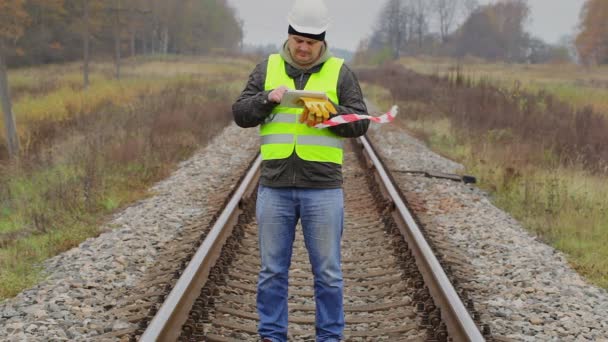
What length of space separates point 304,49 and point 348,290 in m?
2.30

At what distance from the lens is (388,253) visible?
235 inches

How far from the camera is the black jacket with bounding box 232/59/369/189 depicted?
3414mm

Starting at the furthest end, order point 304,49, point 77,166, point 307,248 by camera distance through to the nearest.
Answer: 1. point 77,166
2. point 307,248
3. point 304,49

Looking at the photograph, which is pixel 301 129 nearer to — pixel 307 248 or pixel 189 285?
pixel 307 248

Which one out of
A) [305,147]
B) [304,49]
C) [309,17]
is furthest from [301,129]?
[309,17]

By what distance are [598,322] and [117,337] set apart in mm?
3017

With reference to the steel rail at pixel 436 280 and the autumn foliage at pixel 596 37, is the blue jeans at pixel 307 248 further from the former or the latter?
the autumn foliage at pixel 596 37

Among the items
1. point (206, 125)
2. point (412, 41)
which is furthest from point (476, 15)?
point (206, 125)

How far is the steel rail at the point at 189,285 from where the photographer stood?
381cm

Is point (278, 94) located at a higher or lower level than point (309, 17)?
lower

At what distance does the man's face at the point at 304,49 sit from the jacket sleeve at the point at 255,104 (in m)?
0.22

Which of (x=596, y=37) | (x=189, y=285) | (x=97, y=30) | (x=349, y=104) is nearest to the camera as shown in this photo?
(x=349, y=104)

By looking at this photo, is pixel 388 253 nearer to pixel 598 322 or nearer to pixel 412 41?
pixel 598 322

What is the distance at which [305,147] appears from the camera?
3.45m
